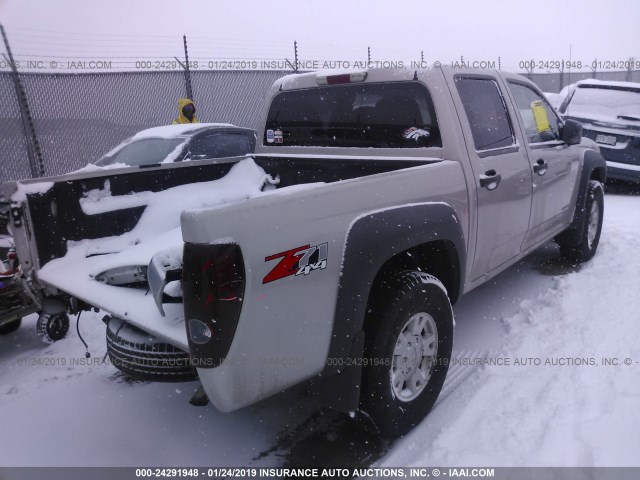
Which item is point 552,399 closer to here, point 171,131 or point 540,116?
point 540,116

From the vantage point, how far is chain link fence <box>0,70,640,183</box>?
9297mm

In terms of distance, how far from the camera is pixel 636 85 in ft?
27.9

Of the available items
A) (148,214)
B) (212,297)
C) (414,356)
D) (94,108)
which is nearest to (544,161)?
(414,356)

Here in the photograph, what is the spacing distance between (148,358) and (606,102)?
912 centimetres

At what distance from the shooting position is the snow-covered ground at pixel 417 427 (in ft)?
8.28

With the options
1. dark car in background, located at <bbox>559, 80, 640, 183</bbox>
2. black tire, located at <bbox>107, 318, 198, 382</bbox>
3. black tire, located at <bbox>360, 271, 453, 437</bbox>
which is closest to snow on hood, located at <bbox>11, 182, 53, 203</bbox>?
black tire, located at <bbox>107, 318, 198, 382</bbox>

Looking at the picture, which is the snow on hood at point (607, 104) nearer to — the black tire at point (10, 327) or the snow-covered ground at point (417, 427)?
the snow-covered ground at point (417, 427)

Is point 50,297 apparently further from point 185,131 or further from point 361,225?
point 185,131

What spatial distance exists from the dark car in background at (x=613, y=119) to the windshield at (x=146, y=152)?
Result: 625 cm

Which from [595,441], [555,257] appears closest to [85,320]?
[595,441]

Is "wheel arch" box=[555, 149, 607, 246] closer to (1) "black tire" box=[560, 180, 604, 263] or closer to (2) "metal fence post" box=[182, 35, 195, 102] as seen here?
(1) "black tire" box=[560, 180, 604, 263]

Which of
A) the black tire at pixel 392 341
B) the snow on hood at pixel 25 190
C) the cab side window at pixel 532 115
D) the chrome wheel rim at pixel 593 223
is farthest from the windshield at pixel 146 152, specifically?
the chrome wheel rim at pixel 593 223

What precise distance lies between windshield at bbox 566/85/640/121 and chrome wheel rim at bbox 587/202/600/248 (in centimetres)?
418

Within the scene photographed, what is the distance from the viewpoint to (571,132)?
14.0 ft
